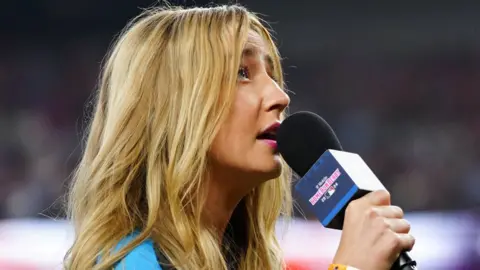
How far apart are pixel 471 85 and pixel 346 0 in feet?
3.30

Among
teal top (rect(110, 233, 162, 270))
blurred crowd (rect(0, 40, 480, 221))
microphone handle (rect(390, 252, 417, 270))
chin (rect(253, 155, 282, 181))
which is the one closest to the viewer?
microphone handle (rect(390, 252, 417, 270))

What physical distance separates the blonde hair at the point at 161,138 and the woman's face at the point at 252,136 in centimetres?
2

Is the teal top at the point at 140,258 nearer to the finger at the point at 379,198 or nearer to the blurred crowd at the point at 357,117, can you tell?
the finger at the point at 379,198

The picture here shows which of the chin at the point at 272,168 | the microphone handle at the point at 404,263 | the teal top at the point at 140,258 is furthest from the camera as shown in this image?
the chin at the point at 272,168

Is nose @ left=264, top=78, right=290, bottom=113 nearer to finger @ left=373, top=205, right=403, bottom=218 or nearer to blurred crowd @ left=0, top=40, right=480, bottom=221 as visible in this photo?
finger @ left=373, top=205, right=403, bottom=218

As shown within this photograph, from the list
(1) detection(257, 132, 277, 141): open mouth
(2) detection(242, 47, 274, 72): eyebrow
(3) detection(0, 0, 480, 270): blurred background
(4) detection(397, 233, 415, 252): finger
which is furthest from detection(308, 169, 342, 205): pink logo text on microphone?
(3) detection(0, 0, 480, 270): blurred background

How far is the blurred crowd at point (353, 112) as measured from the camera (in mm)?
4898

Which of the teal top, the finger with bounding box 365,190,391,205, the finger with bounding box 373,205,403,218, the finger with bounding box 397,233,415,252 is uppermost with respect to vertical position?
the finger with bounding box 365,190,391,205

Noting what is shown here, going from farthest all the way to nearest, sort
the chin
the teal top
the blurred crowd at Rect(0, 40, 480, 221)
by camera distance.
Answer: the blurred crowd at Rect(0, 40, 480, 221), the chin, the teal top

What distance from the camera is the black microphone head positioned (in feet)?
3.91

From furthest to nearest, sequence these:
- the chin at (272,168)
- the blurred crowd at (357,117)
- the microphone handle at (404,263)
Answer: the blurred crowd at (357,117)
the chin at (272,168)
the microphone handle at (404,263)

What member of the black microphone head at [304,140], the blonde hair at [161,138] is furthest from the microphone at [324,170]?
the blonde hair at [161,138]

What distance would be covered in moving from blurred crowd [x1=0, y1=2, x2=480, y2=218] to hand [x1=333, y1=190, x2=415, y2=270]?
3735 millimetres

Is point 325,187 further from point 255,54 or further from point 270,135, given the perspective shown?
point 255,54
